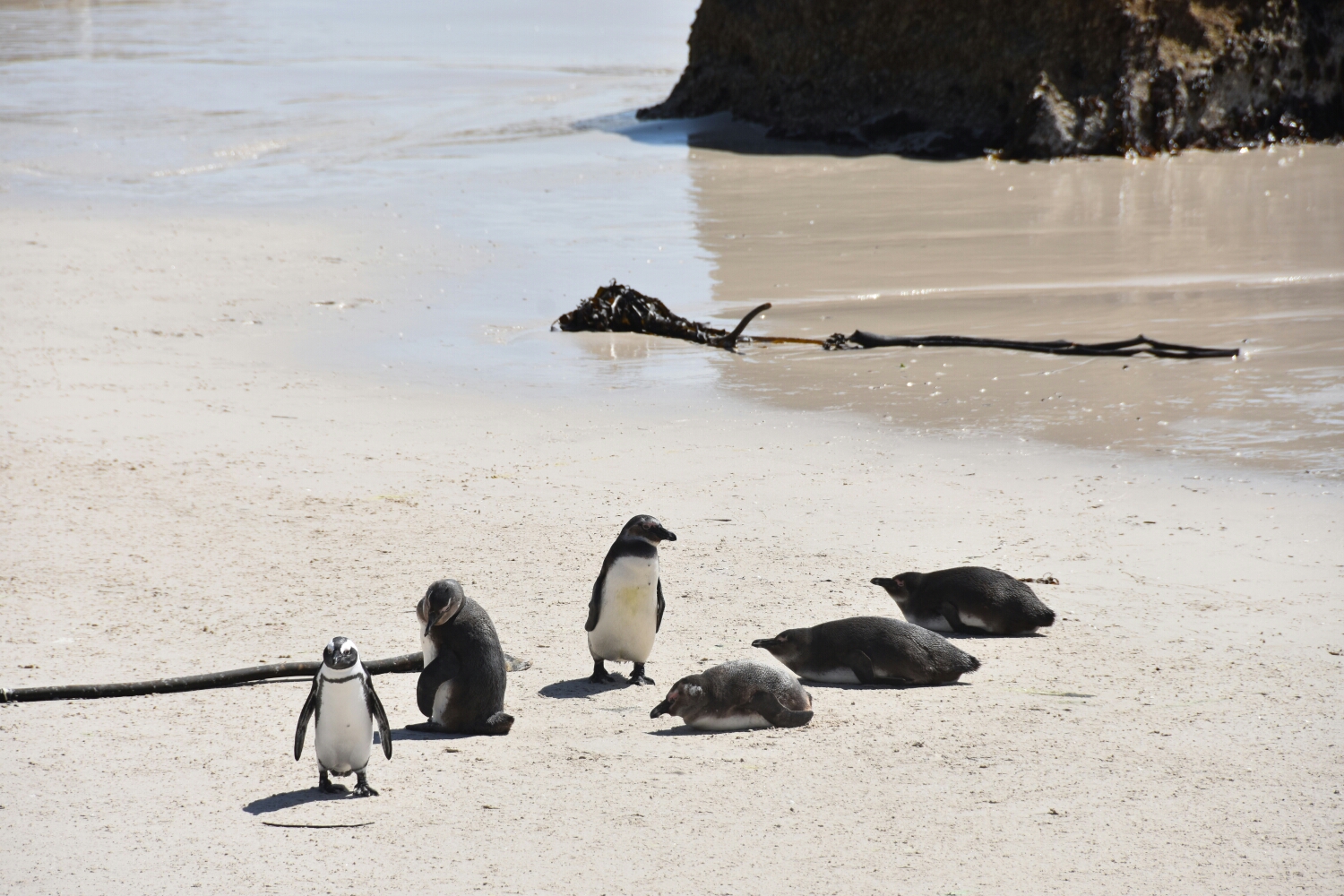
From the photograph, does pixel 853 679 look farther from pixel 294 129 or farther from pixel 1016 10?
pixel 294 129

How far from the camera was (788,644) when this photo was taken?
476cm

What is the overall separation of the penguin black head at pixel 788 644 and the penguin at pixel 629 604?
1.32ft

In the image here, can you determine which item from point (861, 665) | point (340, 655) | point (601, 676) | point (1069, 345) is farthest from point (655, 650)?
point (1069, 345)

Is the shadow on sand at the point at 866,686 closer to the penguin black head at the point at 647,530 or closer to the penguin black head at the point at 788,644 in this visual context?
the penguin black head at the point at 788,644

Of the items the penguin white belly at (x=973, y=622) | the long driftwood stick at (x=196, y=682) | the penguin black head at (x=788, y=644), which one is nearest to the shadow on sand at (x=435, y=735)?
the long driftwood stick at (x=196, y=682)

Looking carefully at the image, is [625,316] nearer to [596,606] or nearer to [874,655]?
[596,606]

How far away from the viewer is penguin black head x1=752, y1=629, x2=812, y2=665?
4.74 meters

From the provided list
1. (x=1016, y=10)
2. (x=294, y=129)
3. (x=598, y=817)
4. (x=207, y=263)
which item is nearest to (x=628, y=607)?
(x=598, y=817)

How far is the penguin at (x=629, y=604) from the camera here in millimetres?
4695

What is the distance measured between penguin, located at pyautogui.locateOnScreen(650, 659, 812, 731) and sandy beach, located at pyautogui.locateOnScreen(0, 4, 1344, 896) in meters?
0.11

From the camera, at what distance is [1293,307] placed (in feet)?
34.7

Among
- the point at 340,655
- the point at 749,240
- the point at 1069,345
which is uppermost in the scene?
the point at 749,240

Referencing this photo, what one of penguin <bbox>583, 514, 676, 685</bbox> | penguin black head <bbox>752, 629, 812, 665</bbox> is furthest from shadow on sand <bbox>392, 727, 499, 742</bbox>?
penguin black head <bbox>752, 629, 812, 665</bbox>

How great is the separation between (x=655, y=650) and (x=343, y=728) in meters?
1.54
